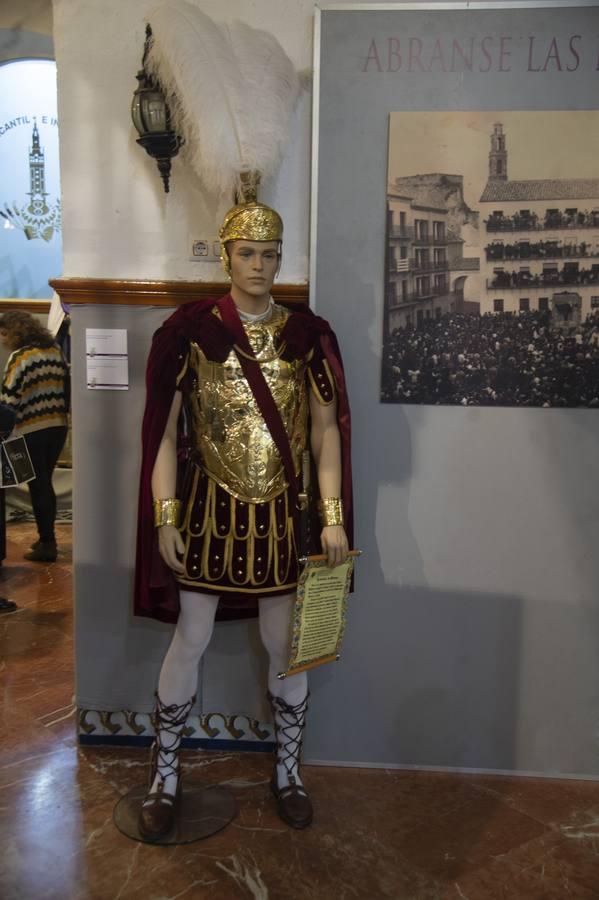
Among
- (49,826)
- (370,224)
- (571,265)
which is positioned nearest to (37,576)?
(49,826)

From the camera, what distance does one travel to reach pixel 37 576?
4.29 m

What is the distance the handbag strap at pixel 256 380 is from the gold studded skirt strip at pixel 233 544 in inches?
6.0

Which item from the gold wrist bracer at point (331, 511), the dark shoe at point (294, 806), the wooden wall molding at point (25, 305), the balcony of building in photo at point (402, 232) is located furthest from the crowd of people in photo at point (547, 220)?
the wooden wall molding at point (25, 305)

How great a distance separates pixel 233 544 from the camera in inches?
77.9

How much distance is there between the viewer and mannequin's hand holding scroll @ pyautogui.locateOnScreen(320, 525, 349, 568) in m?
→ 1.98

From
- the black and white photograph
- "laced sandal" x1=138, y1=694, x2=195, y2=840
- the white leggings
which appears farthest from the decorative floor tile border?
the black and white photograph

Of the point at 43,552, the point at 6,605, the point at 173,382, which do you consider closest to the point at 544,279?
the point at 173,382

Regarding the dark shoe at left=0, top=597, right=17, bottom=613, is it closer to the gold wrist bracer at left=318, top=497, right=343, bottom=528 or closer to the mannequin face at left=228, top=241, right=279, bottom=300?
the gold wrist bracer at left=318, top=497, right=343, bottom=528

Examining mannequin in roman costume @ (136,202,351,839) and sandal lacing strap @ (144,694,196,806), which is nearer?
mannequin in roman costume @ (136,202,351,839)

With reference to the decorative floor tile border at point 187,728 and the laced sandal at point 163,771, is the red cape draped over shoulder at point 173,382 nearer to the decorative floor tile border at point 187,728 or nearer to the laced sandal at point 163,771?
the laced sandal at point 163,771

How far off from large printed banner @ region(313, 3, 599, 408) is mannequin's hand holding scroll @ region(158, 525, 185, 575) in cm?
77

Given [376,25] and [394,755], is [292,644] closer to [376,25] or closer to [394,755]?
[394,755]

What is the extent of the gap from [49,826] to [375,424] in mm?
1441

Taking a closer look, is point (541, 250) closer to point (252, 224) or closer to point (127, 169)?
point (252, 224)
